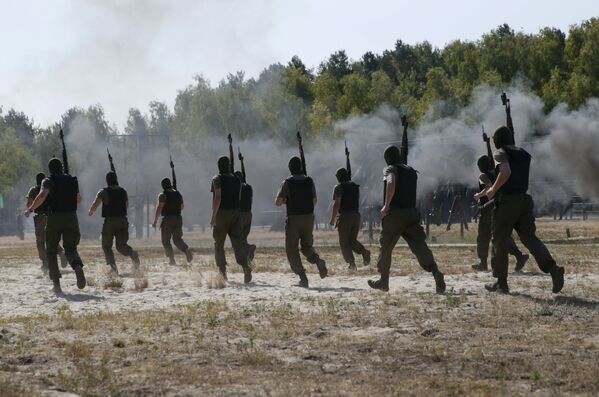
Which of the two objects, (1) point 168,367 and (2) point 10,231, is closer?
(1) point 168,367

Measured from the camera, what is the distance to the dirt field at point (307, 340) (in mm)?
8469

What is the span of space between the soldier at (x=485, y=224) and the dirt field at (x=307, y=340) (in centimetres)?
60

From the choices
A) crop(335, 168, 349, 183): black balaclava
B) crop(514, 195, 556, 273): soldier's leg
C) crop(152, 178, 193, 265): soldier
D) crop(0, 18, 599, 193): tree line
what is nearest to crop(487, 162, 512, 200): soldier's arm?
crop(514, 195, 556, 273): soldier's leg

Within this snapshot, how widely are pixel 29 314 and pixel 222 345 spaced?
478 cm

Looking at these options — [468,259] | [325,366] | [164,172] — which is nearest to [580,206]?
[164,172]

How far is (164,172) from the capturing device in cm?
6575

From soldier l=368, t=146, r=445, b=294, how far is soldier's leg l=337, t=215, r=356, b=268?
18.9 feet

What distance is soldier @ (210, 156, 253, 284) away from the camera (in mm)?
18984

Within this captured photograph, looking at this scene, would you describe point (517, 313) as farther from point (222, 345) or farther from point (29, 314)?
point (29, 314)

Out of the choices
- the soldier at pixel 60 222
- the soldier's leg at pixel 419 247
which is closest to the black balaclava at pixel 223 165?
the soldier at pixel 60 222

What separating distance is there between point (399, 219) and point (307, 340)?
15.3 ft

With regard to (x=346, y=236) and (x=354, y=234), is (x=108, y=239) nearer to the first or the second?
(x=346, y=236)

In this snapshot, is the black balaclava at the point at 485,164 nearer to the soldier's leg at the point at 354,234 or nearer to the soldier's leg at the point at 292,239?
the soldier's leg at the point at 292,239

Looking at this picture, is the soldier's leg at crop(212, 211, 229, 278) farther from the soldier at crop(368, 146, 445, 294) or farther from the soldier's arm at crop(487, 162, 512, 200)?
the soldier's arm at crop(487, 162, 512, 200)
